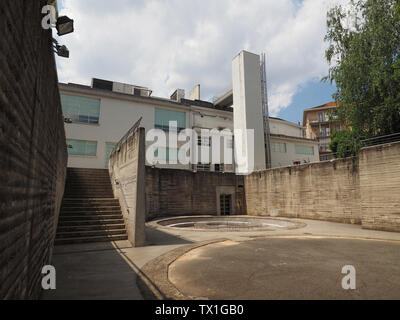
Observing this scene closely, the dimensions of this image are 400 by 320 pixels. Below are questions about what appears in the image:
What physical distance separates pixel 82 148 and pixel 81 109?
3.45 metres

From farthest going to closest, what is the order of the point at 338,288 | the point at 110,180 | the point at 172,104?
the point at 172,104, the point at 110,180, the point at 338,288

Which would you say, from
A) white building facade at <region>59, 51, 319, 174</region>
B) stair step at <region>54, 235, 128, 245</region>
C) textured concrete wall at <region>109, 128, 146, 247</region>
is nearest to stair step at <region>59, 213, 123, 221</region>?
textured concrete wall at <region>109, 128, 146, 247</region>

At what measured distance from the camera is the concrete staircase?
7.96 m

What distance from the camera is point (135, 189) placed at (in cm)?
780

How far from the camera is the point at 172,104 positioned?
24.1 m

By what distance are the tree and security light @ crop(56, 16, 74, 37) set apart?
15.2 meters

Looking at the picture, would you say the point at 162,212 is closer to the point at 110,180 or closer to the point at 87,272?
the point at 110,180

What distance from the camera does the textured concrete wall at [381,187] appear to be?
32.9 feet

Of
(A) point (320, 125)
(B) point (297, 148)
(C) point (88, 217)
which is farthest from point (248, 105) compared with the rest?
(A) point (320, 125)

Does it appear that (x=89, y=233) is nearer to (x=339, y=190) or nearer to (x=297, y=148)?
(x=339, y=190)

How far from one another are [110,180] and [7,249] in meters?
12.3

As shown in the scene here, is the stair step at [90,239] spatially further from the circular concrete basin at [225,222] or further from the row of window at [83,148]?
the row of window at [83,148]

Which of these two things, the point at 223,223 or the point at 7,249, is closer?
the point at 7,249
